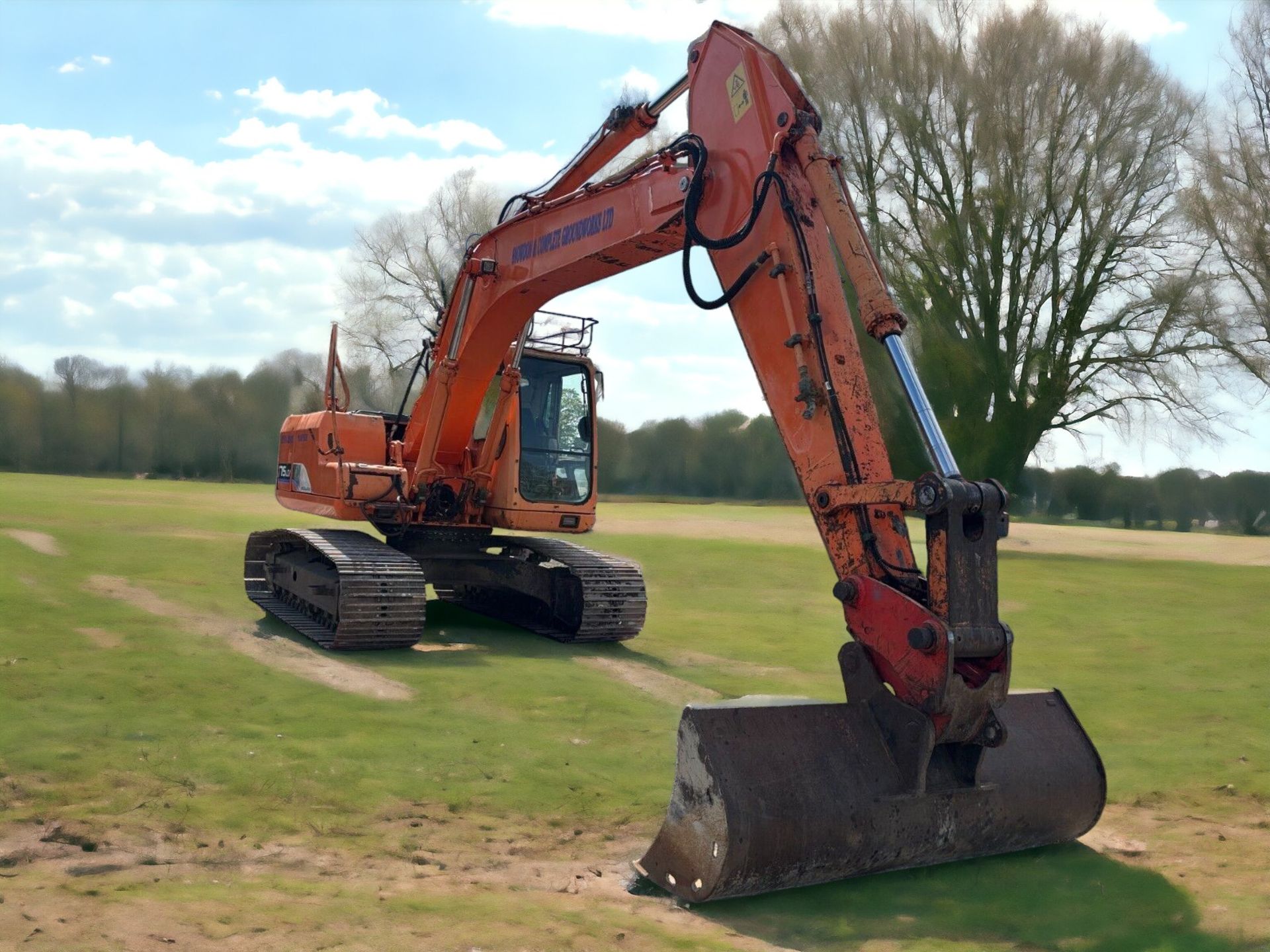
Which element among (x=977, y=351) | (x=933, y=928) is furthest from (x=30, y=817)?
(x=977, y=351)

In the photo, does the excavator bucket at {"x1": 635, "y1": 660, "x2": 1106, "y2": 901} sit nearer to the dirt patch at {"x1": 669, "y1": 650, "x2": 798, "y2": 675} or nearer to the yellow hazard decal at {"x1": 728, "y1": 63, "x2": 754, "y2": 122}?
the yellow hazard decal at {"x1": 728, "y1": 63, "x2": 754, "y2": 122}

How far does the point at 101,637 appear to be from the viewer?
876cm

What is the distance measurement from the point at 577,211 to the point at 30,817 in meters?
5.14

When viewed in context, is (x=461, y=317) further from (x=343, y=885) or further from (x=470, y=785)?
(x=343, y=885)

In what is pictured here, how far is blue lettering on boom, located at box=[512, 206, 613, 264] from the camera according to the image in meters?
7.85

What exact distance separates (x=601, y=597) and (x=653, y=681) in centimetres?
146

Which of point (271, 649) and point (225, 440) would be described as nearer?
point (271, 649)

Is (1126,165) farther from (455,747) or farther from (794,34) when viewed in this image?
(455,747)

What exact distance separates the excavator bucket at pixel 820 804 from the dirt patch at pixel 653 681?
3178 mm

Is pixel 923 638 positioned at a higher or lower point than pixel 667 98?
lower

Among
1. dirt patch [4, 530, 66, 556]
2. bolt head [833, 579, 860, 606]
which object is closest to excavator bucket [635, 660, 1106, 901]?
bolt head [833, 579, 860, 606]

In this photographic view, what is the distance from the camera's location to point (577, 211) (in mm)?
8234

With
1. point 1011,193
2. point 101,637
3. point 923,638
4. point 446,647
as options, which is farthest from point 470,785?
point 1011,193

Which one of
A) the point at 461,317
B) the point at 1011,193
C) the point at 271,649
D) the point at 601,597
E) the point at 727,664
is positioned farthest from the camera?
the point at 1011,193
